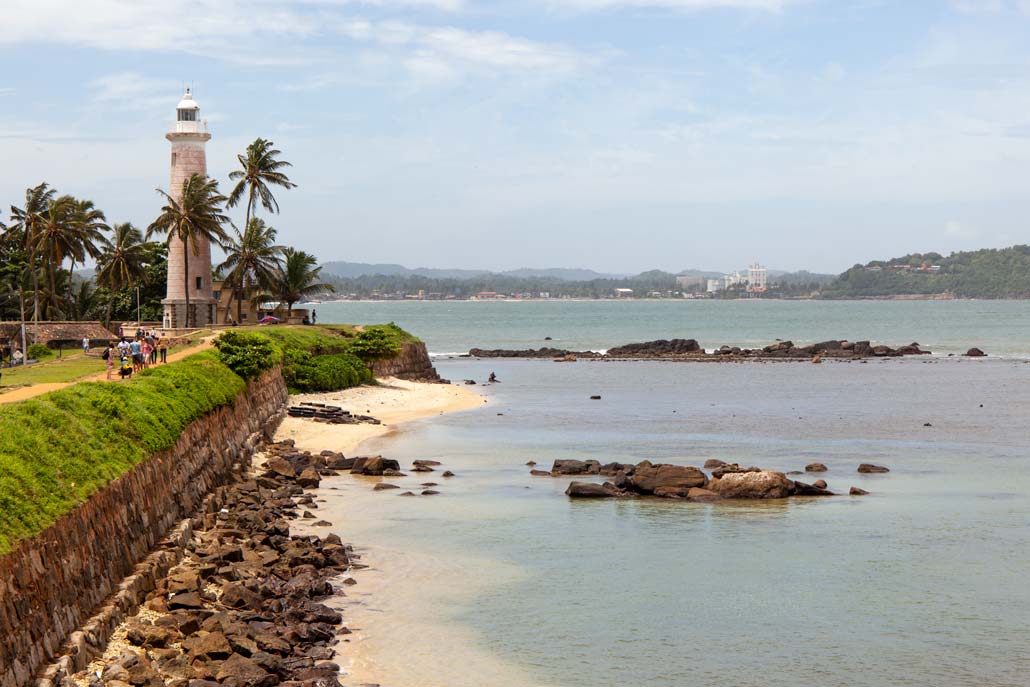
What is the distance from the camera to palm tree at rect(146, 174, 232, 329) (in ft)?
214

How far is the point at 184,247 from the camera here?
6669cm

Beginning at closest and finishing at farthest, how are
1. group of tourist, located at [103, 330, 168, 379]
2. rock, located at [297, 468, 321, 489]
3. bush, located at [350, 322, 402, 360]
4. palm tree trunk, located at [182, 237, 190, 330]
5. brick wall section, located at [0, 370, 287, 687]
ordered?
brick wall section, located at [0, 370, 287, 687], rock, located at [297, 468, 321, 489], group of tourist, located at [103, 330, 168, 379], bush, located at [350, 322, 402, 360], palm tree trunk, located at [182, 237, 190, 330]

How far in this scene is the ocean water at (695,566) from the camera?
19.6 meters

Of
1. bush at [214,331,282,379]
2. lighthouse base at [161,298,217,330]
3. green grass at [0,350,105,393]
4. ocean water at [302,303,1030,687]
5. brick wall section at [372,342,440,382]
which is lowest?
ocean water at [302,303,1030,687]

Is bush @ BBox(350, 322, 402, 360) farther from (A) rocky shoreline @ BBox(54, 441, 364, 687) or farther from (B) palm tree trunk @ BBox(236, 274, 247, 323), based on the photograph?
(A) rocky shoreline @ BBox(54, 441, 364, 687)

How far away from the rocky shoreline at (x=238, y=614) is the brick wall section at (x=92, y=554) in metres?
0.53

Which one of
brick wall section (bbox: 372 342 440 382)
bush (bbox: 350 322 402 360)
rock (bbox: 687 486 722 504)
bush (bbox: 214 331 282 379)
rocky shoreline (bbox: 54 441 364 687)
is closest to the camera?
rocky shoreline (bbox: 54 441 364 687)

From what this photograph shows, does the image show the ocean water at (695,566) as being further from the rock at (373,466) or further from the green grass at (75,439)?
the green grass at (75,439)

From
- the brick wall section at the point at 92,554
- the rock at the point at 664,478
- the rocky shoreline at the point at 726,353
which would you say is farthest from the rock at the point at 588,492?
the rocky shoreline at the point at 726,353

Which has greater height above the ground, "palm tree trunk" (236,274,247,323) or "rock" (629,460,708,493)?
"palm tree trunk" (236,274,247,323)

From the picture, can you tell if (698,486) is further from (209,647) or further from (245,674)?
(245,674)

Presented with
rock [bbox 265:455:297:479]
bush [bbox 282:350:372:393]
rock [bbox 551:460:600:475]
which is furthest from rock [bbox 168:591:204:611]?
bush [bbox 282:350:372:393]

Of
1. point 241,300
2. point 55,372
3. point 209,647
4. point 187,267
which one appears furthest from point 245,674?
point 241,300

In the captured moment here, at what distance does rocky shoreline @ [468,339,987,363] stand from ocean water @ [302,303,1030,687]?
5308 centimetres
